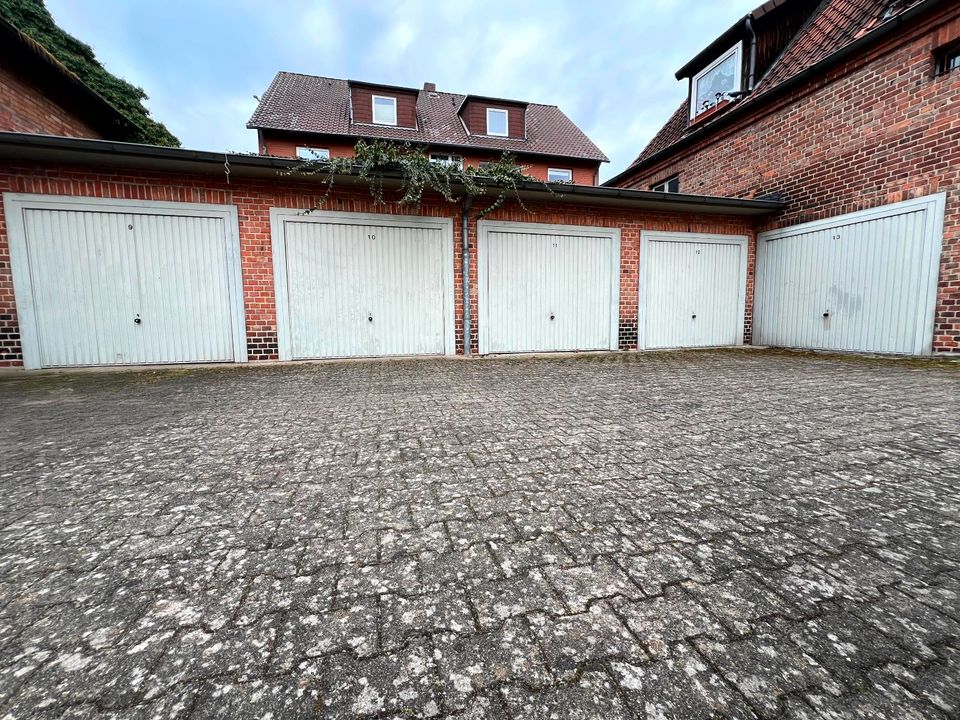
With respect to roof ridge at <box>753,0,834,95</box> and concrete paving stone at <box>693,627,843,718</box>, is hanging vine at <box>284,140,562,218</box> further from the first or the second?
roof ridge at <box>753,0,834,95</box>

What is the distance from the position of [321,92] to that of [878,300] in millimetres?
20486

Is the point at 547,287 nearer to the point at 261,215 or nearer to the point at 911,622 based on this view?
the point at 261,215

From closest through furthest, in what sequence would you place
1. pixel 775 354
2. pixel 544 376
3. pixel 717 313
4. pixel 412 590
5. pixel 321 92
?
pixel 412 590 → pixel 544 376 → pixel 775 354 → pixel 717 313 → pixel 321 92

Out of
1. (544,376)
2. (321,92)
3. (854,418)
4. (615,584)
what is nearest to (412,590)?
(615,584)

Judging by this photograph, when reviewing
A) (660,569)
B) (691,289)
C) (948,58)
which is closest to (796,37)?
(948,58)

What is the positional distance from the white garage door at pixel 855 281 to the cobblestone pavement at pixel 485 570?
496cm

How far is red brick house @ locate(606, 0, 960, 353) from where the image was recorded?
639 cm

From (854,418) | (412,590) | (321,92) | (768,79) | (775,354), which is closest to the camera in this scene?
(412,590)

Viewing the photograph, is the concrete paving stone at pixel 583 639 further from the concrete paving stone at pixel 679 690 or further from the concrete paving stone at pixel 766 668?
the concrete paving stone at pixel 766 668

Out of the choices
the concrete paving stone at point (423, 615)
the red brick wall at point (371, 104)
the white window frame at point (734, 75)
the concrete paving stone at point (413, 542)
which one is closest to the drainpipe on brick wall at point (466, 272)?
the concrete paving stone at point (413, 542)

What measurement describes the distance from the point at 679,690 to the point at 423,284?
6.99 metres

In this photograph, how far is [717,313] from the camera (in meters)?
9.18

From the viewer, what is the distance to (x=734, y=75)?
35.3 ft

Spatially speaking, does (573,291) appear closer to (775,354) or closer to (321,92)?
(775,354)
